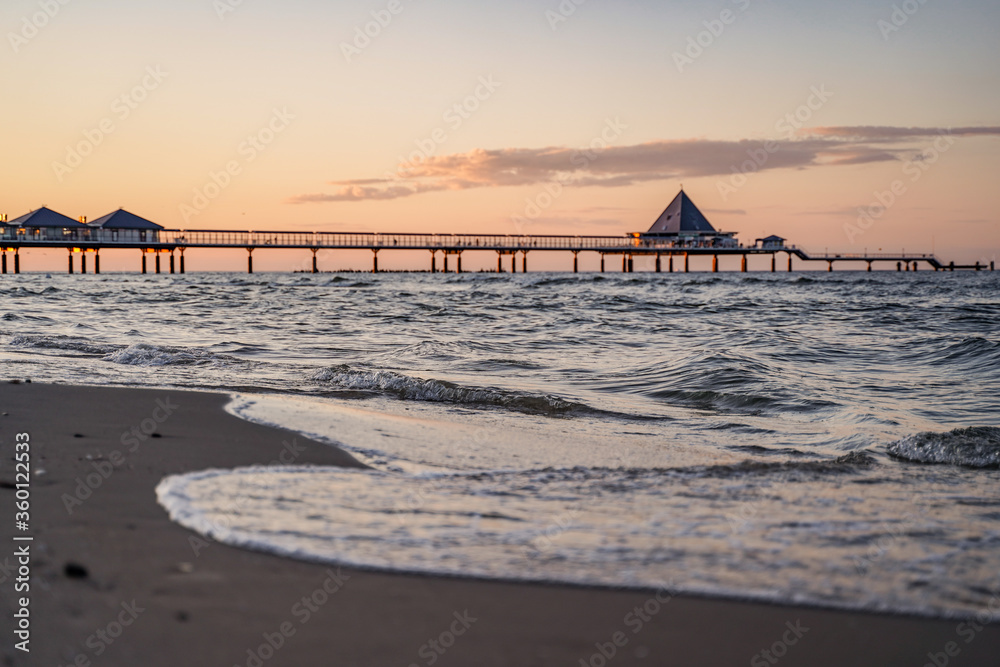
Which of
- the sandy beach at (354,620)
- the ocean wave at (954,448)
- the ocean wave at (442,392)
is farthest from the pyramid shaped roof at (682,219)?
the sandy beach at (354,620)

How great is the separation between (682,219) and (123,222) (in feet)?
200

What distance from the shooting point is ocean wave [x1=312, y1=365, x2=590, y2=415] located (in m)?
6.21

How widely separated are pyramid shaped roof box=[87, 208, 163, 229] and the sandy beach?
69.6 meters

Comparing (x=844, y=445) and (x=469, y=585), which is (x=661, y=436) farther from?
(x=469, y=585)

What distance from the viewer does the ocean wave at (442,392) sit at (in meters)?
6.21

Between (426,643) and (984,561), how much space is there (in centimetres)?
186

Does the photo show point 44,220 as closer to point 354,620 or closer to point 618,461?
point 618,461

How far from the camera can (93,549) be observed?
90.7 inches

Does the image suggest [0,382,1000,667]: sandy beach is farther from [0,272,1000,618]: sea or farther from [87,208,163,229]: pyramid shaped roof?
[87,208,163,229]: pyramid shaped roof

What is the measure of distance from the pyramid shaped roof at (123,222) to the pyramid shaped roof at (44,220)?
1673 millimetres

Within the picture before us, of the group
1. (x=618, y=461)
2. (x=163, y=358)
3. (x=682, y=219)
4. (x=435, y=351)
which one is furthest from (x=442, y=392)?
(x=682, y=219)

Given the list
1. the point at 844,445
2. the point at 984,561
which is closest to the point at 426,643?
the point at 984,561

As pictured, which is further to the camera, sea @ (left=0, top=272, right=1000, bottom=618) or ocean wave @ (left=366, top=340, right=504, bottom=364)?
ocean wave @ (left=366, top=340, right=504, bottom=364)

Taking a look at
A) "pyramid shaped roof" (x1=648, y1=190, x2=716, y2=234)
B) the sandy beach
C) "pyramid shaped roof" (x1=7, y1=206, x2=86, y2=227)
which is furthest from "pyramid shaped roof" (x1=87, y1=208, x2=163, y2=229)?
the sandy beach
